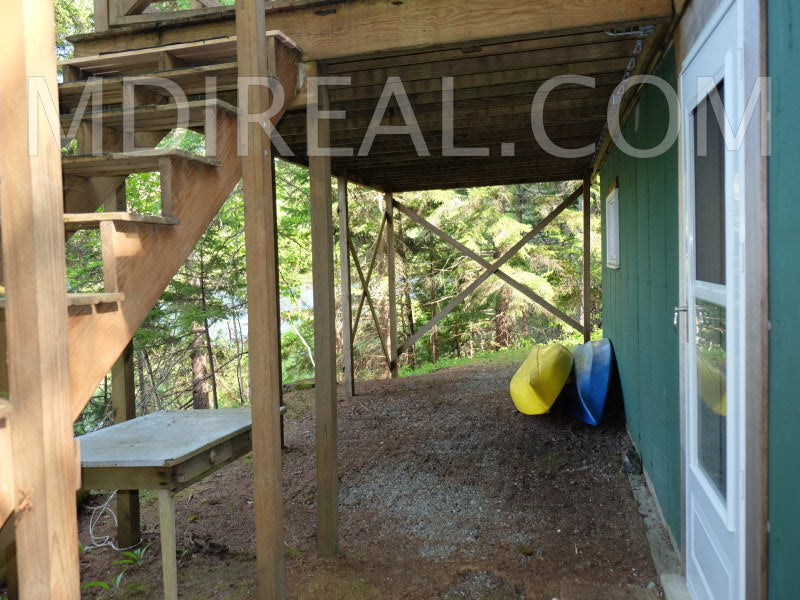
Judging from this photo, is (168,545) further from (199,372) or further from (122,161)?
(199,372)

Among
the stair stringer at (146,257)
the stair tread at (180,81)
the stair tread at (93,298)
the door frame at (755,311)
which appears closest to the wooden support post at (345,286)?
the stair tread at (180,81)

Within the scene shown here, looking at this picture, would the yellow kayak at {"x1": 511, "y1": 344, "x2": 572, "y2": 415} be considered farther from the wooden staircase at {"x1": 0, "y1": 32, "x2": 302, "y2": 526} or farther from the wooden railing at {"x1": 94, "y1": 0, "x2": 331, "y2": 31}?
the wooden railing at {"x1": 94, "y1": 0, "x2": 331, "y2": 31}

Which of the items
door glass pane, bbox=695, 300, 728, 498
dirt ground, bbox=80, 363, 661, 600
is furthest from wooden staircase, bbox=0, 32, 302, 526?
door glass pane, bbox=695, 300, 728, 498

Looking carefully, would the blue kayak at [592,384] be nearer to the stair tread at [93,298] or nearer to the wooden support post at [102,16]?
the stair tread at [93,298]

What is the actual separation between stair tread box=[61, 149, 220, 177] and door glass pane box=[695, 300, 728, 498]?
6.43 ft

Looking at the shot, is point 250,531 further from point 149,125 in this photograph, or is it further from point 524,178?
point 524,178

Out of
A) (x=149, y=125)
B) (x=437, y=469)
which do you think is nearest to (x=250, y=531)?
(x=437, y=469)

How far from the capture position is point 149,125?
2.96m

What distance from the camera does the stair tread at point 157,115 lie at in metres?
2.52

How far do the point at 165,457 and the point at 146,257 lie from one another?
0.83 metres

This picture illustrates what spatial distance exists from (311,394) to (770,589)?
6827 millimetres

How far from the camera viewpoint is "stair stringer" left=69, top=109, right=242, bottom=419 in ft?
6.18

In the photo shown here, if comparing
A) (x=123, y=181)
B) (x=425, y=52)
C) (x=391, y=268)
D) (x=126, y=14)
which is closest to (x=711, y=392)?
(x=425, y=52)

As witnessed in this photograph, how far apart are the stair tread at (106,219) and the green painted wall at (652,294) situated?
7.53ft
